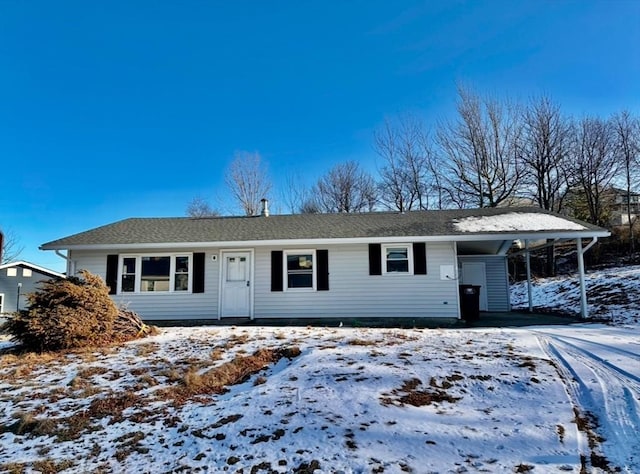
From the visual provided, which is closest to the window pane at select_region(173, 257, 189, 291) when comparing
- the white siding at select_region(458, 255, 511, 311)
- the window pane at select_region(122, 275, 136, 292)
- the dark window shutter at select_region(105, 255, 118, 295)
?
the window pane at select_region(122, 275, 136, 292)

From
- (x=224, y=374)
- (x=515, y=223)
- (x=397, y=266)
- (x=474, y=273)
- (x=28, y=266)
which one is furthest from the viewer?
(x=28, y=266)

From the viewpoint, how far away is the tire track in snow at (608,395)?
9.82ft

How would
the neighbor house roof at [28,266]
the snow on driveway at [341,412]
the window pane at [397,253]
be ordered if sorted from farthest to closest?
1. the neighbor house roof at [28,266]
2. the window pane at [397,253]
3. the snow on driveway at [341,412]

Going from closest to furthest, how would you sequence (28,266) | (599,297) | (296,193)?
(599,297)
(28,266)
(296,193)

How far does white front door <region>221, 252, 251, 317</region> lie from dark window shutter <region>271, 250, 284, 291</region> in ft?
2.34

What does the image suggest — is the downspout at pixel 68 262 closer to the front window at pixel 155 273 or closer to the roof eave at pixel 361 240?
the roof eave at pixel 361 240

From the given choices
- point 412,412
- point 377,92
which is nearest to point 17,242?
point 377,92

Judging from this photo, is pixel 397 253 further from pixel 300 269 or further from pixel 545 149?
pixel 545 149

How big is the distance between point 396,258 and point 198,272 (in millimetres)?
5889

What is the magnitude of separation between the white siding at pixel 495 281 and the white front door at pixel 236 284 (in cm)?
781

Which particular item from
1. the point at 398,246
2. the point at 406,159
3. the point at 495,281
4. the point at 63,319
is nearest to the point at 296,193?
the point at 406,159

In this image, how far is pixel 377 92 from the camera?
16.5 m

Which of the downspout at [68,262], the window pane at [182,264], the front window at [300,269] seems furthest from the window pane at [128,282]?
the front window at [300,269]

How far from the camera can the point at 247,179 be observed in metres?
27.4
